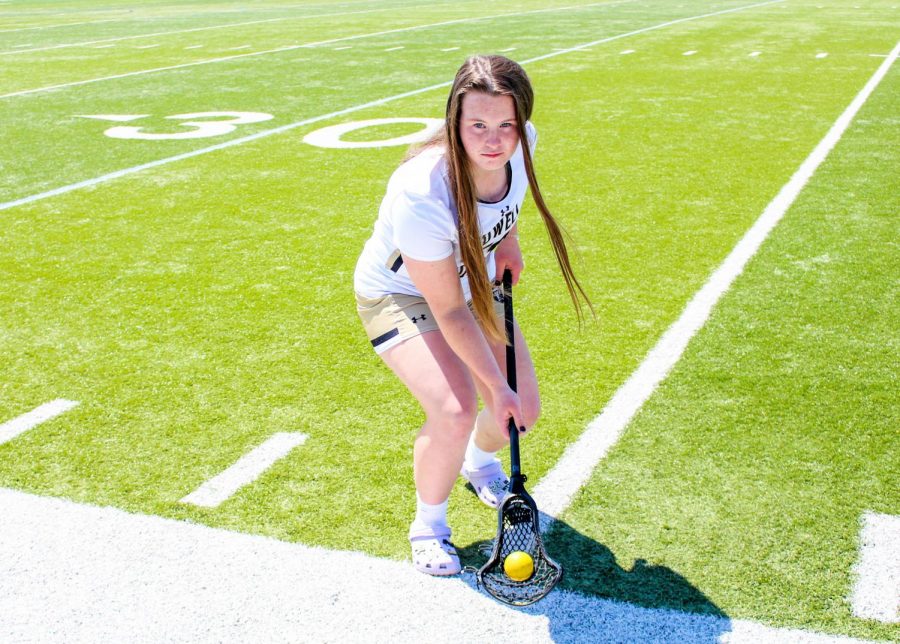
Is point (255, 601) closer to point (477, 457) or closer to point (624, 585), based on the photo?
point (477, 457)

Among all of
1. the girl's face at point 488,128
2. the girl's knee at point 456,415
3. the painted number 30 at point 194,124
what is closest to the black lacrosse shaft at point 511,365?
the girl's knee at point 456,415

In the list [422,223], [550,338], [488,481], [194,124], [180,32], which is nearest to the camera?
[422,223]

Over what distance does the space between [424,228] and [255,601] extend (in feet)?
4.40

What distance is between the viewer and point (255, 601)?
3166mm

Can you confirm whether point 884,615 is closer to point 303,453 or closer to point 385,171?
point 303,453

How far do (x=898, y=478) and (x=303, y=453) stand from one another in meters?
2.41

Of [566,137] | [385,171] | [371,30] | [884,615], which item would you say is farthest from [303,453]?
[371,30]

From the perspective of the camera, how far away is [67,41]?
2233 cm

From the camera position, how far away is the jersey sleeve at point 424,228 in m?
2.98

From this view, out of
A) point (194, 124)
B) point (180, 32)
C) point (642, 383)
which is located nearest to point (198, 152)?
point (194, 124)

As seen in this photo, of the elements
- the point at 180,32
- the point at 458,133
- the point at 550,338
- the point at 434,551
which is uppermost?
the point at 458,133

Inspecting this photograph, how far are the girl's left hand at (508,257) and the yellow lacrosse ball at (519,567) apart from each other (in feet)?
3.48

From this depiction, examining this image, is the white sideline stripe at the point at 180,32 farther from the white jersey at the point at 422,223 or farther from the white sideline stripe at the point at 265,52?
the white jersey at the point at 422,223

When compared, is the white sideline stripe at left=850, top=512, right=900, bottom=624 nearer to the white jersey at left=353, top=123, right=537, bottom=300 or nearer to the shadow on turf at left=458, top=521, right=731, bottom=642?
the shadow on turf at left=458, top=521, right=731, bottom=642
